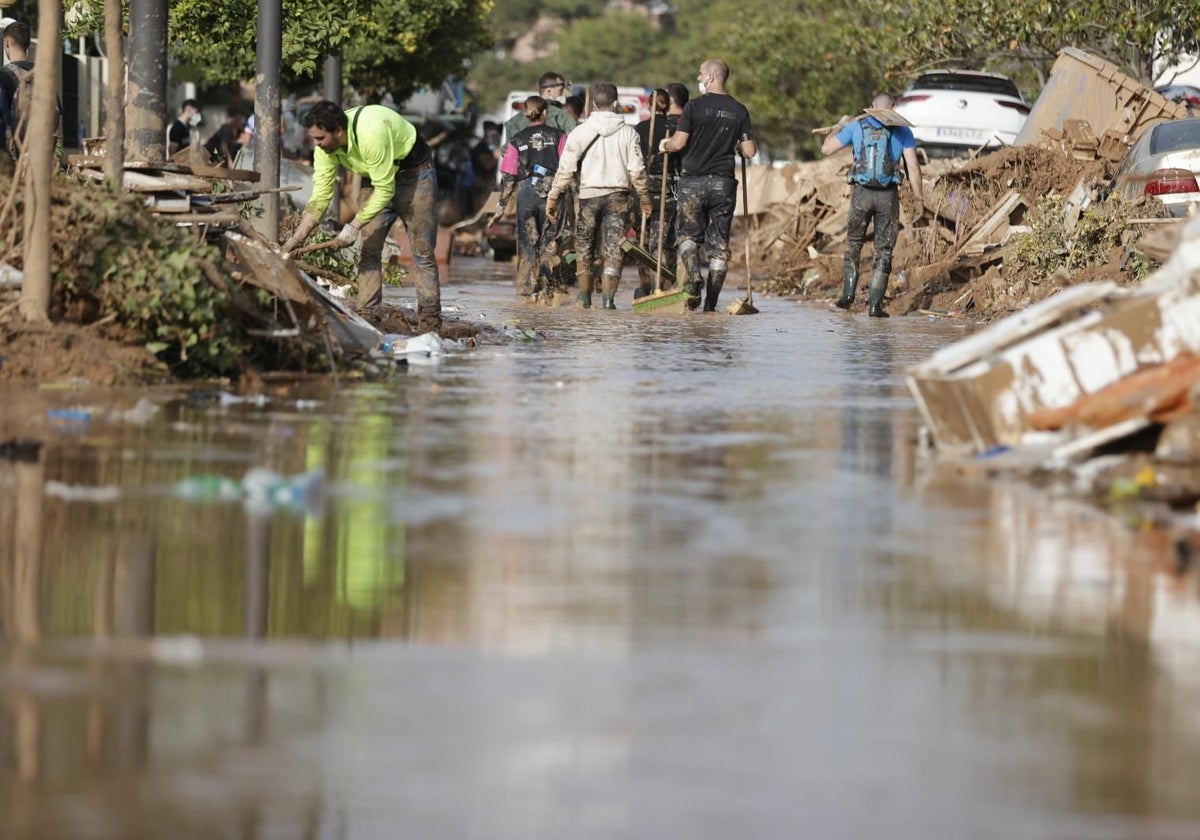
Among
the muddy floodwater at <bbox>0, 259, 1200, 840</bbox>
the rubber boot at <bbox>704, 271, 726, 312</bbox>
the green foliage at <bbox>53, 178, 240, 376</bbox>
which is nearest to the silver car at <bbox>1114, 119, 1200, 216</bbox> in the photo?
the rubber boot at <bbox>704, 271, 726, 312</bbox>

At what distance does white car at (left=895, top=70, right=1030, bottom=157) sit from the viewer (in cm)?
2922

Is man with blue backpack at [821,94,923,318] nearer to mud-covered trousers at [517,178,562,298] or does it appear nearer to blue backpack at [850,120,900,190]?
blue backpack at [850,120,900,190]

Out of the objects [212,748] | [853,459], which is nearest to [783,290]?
[853,459]

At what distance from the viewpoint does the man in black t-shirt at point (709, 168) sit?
1864 cm

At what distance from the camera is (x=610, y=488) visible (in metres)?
7.91

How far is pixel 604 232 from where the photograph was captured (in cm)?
1908

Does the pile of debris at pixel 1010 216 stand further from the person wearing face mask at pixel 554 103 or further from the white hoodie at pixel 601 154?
the person wearing face mask at pixel 554 103

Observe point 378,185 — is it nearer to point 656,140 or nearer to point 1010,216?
point 656,140

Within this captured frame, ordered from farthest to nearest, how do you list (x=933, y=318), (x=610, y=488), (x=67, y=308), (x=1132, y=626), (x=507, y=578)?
1. (x=933, y=318)
2. (x=67, y=308)
3. (x=610, y=488)
4. (x=507, y=578)
5. (x=1132, y=626)

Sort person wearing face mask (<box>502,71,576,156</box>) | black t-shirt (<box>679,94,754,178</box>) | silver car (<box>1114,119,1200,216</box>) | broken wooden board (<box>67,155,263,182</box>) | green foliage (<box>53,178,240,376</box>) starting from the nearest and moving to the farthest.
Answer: green foliage (<box>53,178,240,376</box>) → broken wooden board (<box>67,155,263,182</box>) → silver car (<box>1114,119,1200,216</box>) → black t-shirt (<box>679,94,754,178</box>) → person wearing face mask (<box>502,71,576,156</box>)

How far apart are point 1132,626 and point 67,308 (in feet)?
21.9

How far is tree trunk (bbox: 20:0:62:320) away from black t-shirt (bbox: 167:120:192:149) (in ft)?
65.8

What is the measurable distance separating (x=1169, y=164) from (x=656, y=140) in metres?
4.59

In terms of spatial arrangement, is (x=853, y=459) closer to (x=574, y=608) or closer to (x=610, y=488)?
(x=610, y=488)
